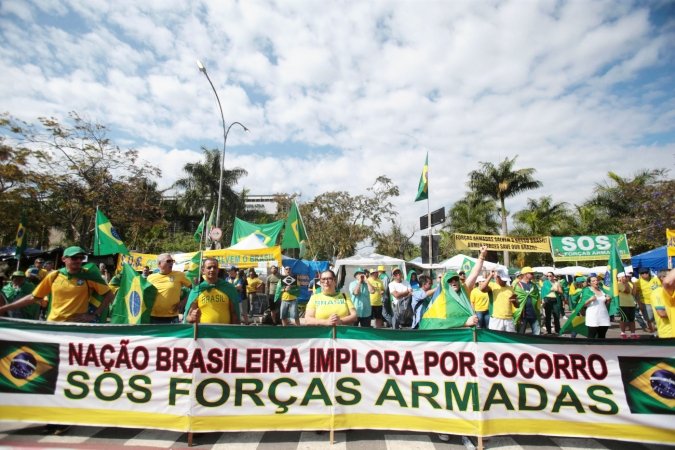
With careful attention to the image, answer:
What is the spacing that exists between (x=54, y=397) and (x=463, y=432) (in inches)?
157

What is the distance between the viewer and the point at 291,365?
12.5 feet

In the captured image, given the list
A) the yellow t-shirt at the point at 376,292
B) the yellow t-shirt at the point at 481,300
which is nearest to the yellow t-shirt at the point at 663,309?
the yellow t-shirt at the point at 481,300

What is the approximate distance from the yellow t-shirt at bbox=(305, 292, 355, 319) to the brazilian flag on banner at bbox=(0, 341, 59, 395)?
269cm

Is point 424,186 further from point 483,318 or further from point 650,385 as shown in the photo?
point 650,385

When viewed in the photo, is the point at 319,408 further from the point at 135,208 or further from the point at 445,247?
the point at 445,247

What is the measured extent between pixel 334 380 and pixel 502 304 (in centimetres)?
408

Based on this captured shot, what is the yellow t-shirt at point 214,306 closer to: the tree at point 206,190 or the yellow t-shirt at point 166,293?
the yellow t-shirt at point 166,293

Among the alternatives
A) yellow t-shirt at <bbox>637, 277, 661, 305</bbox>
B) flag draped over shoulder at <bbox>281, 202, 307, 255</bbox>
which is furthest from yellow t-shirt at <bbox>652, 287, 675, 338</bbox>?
flag draped over shoulder at <bbox>281, 202, 307, 255</bbox>

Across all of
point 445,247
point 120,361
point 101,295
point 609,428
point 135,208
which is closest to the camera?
point 609,428

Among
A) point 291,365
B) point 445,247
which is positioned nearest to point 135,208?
point 291,365

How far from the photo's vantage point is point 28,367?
12.8 feet

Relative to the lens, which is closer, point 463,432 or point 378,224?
point 463,432

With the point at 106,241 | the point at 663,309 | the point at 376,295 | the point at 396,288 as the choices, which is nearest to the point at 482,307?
the point at 663,309

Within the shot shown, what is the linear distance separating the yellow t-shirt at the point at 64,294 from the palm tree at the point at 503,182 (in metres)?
35.4
